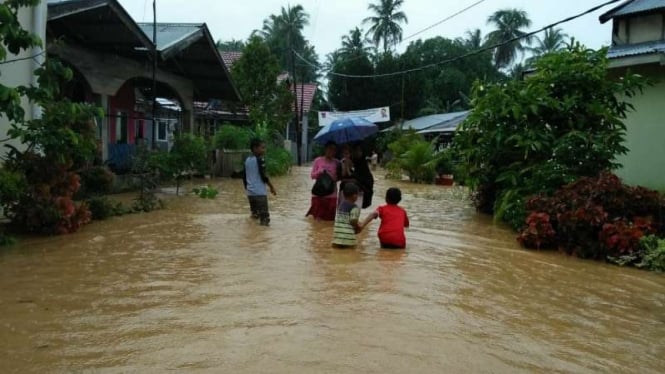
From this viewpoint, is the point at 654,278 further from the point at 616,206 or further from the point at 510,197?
the point at 510,197

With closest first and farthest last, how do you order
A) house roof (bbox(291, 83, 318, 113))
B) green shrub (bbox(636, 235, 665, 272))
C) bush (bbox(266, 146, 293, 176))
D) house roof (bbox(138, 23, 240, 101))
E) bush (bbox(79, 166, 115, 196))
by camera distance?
green shrub (bbox(636, 235, 665, 272)) < bush (bbox(79, 166, 115, 196)) < house roof (bbox(138, 23, 240, 101)) < bush (bbox(266, 146, 293, 176)) < house roof (bbox(291, 83, 318, 113))

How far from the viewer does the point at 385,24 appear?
58594 mm

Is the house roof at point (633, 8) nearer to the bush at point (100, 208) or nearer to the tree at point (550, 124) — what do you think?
the tree at point (550, 124)

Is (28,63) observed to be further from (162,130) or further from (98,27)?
(162,130)

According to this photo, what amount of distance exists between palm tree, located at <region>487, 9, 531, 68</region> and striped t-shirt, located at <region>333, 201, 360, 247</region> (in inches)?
1984

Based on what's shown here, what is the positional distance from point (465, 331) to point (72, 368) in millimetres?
2753

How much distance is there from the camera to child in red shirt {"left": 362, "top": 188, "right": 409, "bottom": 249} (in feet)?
Answer: 26.9

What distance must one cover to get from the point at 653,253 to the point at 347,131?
4.88 metres

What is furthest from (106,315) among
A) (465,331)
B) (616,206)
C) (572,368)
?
(616,206)

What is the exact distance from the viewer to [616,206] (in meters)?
8.37

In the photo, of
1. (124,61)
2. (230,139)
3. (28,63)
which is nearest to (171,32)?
(124,61)

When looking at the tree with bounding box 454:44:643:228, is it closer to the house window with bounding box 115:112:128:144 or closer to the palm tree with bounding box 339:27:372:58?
the house window with bounding box 115:112:128:144

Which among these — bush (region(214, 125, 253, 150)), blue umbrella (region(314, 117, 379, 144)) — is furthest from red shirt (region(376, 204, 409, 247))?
bush (region(214, 125, 253, 150))

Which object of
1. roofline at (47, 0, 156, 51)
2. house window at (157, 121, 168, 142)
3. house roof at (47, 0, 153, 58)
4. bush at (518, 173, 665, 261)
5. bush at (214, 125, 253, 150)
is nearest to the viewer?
bush at (518, 173, 665, 261)
